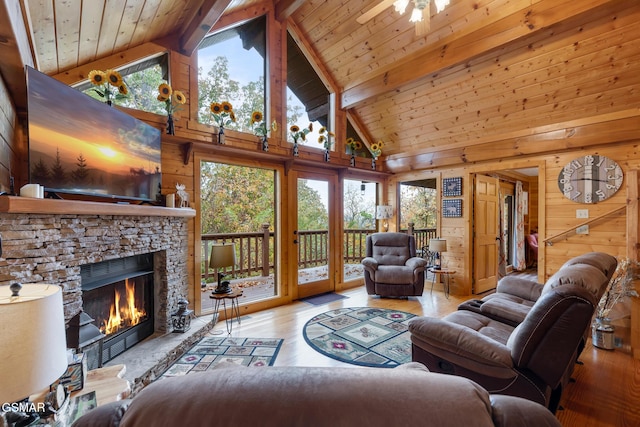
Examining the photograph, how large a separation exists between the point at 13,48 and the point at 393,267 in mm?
4577

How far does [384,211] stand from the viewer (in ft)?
18.4

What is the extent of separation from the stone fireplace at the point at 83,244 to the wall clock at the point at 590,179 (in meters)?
4.67

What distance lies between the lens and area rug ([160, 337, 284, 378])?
2.59 m

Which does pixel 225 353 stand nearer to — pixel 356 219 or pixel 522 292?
pixel 522 292

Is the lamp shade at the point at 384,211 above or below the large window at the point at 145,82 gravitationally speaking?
below

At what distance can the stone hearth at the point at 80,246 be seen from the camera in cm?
166

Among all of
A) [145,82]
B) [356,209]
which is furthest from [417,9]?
[356,209]

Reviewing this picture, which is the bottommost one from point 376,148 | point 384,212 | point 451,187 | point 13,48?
point 384,212

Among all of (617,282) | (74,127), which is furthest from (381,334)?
(74,127)

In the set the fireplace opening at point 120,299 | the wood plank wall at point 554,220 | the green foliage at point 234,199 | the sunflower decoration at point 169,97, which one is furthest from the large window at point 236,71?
the wood plank wall at point 554,220

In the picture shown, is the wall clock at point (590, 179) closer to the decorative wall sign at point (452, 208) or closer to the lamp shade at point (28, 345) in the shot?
the decorative wall sign at point (452, 208)

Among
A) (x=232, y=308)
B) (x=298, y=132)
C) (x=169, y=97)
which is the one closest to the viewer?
(x=169, y=97)

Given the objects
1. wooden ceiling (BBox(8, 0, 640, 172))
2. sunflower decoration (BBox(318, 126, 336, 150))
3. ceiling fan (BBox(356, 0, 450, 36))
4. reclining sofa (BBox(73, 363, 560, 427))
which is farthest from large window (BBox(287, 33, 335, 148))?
reclining sofa (BBox(73, 363, 560, 427))

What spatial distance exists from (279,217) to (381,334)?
2.16m
